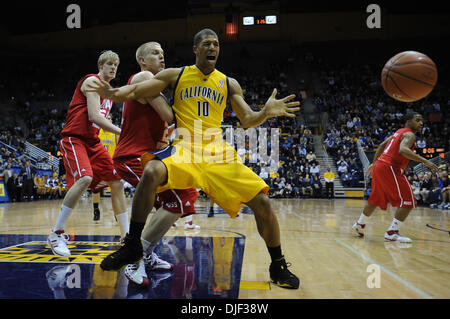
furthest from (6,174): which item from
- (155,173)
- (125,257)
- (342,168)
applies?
(342,168)

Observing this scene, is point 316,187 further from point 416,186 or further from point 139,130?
point 139,130

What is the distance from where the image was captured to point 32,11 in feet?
69.2

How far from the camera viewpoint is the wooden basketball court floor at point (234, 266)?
8.29ft

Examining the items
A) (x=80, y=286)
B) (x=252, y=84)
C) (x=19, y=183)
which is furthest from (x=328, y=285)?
(x=252, y=84)

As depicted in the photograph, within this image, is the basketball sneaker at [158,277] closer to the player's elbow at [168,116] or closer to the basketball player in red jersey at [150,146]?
the basketball player in red jersey at [150,146]

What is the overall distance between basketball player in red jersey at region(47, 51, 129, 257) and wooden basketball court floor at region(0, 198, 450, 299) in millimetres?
339

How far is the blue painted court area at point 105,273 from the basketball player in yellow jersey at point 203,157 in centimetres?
27

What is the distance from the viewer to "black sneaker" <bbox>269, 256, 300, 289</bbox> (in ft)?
8.77

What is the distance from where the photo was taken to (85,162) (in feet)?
12.0

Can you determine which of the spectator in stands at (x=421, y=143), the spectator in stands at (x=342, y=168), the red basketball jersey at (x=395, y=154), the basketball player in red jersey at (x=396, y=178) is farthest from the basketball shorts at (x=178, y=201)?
the spectator in stands at (x=421, y=143)

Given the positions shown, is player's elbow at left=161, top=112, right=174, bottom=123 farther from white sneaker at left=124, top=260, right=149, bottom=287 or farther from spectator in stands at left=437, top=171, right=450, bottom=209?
spectator in stands at left=437, top=171, right=450, bottom=209

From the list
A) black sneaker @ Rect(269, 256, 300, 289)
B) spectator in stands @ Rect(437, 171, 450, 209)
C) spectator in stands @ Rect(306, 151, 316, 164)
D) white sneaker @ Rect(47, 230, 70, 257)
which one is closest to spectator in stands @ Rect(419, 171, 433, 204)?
spectator in stands @ Rect(437, 171, 450, 209)
